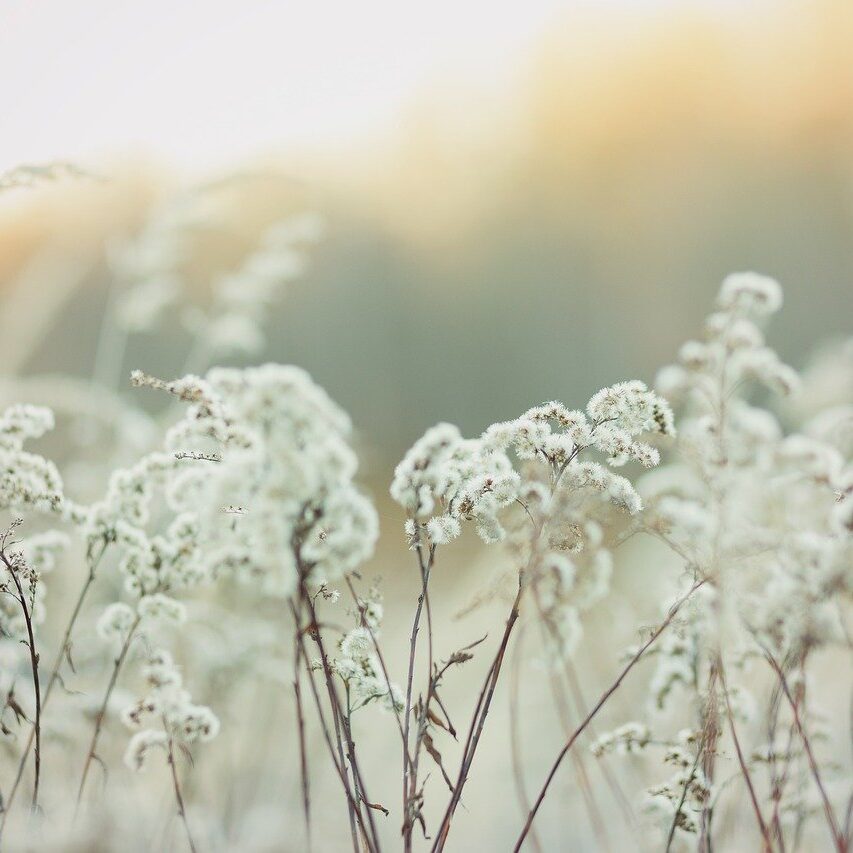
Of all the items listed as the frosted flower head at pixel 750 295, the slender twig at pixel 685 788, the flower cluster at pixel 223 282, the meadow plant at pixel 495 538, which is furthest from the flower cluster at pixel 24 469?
the flower cluster at pixel 223 282

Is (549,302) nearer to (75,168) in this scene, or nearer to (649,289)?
(649,289)

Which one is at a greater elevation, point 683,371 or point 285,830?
point 683,371

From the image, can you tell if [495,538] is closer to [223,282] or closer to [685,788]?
[685,788]

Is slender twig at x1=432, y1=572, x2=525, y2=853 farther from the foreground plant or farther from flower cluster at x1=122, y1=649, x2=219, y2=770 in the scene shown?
flower cluster at x1=122, y1=649, x2=219, y2=770

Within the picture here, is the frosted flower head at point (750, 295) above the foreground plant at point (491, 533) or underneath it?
above

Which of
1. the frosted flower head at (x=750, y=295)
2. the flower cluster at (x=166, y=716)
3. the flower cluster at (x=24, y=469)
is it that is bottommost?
the flower cluster at (x=166, y=716)

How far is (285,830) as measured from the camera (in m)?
2.65

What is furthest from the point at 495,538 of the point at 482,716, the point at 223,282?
the point at 223,282

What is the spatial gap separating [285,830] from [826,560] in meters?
2.18

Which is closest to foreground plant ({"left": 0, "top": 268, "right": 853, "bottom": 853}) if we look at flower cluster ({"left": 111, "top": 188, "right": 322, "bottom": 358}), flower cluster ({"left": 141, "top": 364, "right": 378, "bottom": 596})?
flower cluster ({"left": 141, "top": 364, "right": 378, "bottom": 596})

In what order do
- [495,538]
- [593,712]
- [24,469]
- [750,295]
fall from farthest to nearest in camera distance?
[750,295], [24,469], [495,538], [593,712]

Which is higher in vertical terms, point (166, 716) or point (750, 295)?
point (750, 295)

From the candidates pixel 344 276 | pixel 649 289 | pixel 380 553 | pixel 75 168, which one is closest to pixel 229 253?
pixel 344 276

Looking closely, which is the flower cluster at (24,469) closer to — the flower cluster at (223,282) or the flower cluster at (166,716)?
the flower cluster at (166,716)
